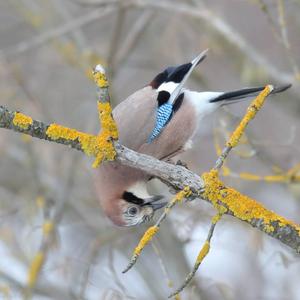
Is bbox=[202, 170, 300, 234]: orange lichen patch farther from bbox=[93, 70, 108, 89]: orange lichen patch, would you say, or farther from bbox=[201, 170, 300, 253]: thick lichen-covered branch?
bbox=[93, 70, 108, 89]: orange lichen patch

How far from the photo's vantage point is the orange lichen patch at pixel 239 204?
2105 millimetres

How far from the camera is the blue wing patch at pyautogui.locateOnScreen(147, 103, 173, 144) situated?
139 inches

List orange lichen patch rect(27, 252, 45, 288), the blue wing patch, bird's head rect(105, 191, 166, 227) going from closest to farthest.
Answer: bird's head rect(105, 191, 166, 227) → the blue wing patch → orange lichen patch rect(27, 252, 45, 288)

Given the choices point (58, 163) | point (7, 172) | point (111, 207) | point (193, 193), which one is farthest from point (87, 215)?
point (193, 193)

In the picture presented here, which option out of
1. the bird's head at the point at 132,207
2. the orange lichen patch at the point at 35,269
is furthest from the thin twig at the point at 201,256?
the orange lichen patch at the point at 35,269

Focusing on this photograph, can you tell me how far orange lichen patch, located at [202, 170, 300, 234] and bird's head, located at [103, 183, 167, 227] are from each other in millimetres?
1210

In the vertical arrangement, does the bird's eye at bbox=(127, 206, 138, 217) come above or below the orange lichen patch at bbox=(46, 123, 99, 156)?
above

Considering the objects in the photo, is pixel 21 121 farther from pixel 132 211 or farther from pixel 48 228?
pixel 48 228

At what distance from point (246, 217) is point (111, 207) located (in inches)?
52.6

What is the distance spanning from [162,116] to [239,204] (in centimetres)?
153

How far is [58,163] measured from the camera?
561cm

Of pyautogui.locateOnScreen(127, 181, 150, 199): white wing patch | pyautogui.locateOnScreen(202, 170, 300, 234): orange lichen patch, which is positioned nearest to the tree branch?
pyautogui.locateOnScreen(202, 170, 300, 234): orange lichen patch

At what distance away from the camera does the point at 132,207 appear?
11.2 ft

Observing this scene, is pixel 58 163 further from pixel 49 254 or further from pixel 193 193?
pixel 193 193
